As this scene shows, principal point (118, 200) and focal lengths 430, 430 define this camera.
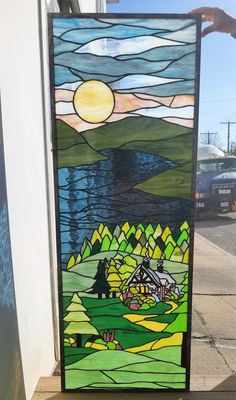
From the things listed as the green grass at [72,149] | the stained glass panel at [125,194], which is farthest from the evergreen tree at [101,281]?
the green grass at [72,149]

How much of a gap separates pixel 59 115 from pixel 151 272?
0.97 m

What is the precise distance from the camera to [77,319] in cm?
237

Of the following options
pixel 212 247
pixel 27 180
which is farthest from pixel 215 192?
pixel 27 180

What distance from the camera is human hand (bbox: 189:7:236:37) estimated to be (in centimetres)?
294

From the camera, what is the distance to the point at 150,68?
2.21 m

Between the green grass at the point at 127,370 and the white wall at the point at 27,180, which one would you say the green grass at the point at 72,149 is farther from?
the green grass at the point at 127,370

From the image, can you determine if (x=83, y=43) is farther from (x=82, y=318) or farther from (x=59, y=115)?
(x=82, y=318)

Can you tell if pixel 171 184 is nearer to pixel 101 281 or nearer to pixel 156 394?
pixel 101 281

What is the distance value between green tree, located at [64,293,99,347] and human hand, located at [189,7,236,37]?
6.46 feet

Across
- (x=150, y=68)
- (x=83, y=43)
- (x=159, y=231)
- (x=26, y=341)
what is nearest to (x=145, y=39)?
(x=150, y=68)

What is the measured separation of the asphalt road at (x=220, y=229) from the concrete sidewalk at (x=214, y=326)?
87.7 inches

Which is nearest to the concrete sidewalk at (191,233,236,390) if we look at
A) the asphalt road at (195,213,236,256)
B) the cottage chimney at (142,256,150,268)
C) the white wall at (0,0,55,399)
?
the cottage chimney at (142,256,150,268)

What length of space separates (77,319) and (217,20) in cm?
220

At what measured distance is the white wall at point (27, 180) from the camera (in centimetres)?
212
